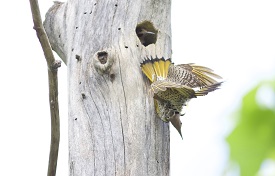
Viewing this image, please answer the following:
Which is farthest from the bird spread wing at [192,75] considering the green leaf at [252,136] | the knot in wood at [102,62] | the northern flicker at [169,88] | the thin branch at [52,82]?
the green leaf at [252,136]

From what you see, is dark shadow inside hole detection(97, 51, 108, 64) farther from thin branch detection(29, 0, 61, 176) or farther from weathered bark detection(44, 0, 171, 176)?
thin branch detection(29, 0, 61, 176)

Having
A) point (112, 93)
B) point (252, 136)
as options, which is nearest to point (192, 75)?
point (112, 93)

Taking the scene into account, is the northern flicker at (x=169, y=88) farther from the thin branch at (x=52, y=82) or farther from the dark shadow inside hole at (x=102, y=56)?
the thin branch at (x=52, y=82)

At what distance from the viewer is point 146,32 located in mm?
3045

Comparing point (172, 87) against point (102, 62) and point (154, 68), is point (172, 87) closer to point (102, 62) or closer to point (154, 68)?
point (154, 68)

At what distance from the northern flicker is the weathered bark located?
59 millimetres

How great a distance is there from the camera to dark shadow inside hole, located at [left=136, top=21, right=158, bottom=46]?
303cm

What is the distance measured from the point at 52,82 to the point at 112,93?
36 cm

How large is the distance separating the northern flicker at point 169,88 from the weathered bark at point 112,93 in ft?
0.19

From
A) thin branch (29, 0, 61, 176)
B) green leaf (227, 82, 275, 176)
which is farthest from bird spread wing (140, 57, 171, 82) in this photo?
green leaf (227, 82, 275, 176)

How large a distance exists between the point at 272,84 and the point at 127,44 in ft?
5.44

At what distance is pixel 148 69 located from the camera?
2.73m

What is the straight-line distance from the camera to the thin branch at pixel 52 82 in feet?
8.05

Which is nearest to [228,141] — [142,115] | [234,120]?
[234,120]
